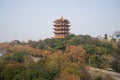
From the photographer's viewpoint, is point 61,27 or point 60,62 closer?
point 60,62

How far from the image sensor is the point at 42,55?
24672 millimetres

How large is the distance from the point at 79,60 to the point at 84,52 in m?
1.18

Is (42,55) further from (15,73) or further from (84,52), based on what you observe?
(15,73)

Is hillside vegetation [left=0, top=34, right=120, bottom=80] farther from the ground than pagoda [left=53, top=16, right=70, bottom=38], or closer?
closer

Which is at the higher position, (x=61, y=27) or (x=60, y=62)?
(x=61, y=27)

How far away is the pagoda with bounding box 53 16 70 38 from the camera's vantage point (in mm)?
34281

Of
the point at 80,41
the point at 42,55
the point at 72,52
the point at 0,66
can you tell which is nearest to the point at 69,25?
the point at 80,41

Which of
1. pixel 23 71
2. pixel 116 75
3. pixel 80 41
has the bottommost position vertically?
pixel 116 75

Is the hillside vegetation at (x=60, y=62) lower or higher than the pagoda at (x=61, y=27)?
lower

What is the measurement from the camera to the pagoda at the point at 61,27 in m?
34.3

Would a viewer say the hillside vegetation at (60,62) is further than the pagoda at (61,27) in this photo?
No

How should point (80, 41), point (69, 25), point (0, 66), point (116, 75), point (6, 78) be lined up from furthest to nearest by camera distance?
point (69, 25)
point (80, 41)
point (116, 75)
point (0, 66)
point (6, 78)

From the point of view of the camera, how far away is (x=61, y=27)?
113 ft

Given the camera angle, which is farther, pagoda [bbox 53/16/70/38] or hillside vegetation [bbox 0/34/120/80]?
pagoda [bbox 53/16/70/38]
